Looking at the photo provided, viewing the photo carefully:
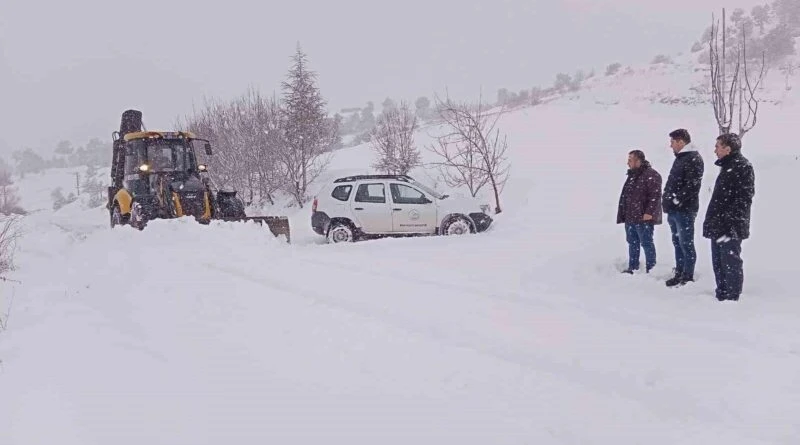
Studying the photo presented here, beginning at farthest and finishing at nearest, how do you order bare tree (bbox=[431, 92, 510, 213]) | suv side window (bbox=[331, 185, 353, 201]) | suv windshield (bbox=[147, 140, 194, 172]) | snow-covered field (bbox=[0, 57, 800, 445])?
bare tree (bbox=[431, 92, 510, 213]), suv side window (bbox=[331, 185, 353, 201]), suv windshield (bbox=[147, 140, 194, 172]), snow-covered field (bbox=[0, 57, 800, 445])

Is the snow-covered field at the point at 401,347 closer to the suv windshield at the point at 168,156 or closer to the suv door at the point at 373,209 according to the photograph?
the suv door at the point at 373,209

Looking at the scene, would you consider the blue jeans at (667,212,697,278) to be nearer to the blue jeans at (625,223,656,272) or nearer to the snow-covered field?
the snow-covered field

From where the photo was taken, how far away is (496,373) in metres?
3.81

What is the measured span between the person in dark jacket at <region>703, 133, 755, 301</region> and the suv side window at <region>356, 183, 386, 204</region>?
24.8 feet

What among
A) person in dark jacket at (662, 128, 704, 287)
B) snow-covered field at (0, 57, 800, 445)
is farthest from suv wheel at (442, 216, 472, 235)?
person in dark jacket at (662, 128, 704, 287)

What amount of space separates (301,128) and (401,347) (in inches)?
778

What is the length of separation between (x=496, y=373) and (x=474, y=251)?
539 centimetres

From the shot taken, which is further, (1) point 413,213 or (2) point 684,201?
(1) point 413,213

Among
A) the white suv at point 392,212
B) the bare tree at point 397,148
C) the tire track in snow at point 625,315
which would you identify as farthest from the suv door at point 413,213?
the bare tree at point 397,148

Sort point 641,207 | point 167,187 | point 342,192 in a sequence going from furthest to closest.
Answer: point 342,192, point 167,187, point 641,207

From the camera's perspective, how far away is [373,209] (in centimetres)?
1197

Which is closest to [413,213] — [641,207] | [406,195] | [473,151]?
[406,195]

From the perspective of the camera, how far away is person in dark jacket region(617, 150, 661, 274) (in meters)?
6.69

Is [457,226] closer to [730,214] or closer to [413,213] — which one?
[413,213]
